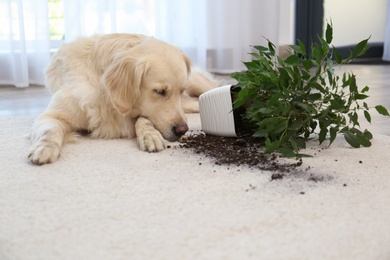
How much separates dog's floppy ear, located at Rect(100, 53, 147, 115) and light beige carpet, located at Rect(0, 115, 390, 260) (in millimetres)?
278

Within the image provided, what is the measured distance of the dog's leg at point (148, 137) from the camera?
1.96 metres

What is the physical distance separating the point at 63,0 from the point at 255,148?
2409mm

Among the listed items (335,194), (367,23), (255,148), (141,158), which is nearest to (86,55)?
(141,158)

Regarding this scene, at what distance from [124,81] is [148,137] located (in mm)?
271

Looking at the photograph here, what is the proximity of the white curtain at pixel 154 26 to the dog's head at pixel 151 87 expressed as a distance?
1.82 m

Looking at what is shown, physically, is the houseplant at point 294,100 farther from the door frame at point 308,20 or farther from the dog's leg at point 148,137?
the door frame at point 308,20

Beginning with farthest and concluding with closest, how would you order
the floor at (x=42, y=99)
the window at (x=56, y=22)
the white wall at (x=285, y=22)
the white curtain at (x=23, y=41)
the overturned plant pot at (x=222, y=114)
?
the white wall at (x=285, y=22), the window at (x=56, y=22), the white curtain at (x=23, y=41), the floor at (x=42, y=99), the overturned plant pot at (x=222, y=114)

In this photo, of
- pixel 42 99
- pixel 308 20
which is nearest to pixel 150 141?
pixel 42 99

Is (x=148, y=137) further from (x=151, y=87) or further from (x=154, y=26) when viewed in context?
(x=154, y=26)

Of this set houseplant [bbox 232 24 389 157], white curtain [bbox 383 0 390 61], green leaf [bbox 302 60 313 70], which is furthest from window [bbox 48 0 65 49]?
white curtain [bbox 383 0 390 61]

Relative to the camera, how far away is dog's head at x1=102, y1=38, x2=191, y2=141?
6.84ft

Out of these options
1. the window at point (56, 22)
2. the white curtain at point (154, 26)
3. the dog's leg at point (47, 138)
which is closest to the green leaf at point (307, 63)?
the dog's leg at point (47, 138)

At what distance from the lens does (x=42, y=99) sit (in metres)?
3.25

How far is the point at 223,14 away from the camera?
14.4 ft
